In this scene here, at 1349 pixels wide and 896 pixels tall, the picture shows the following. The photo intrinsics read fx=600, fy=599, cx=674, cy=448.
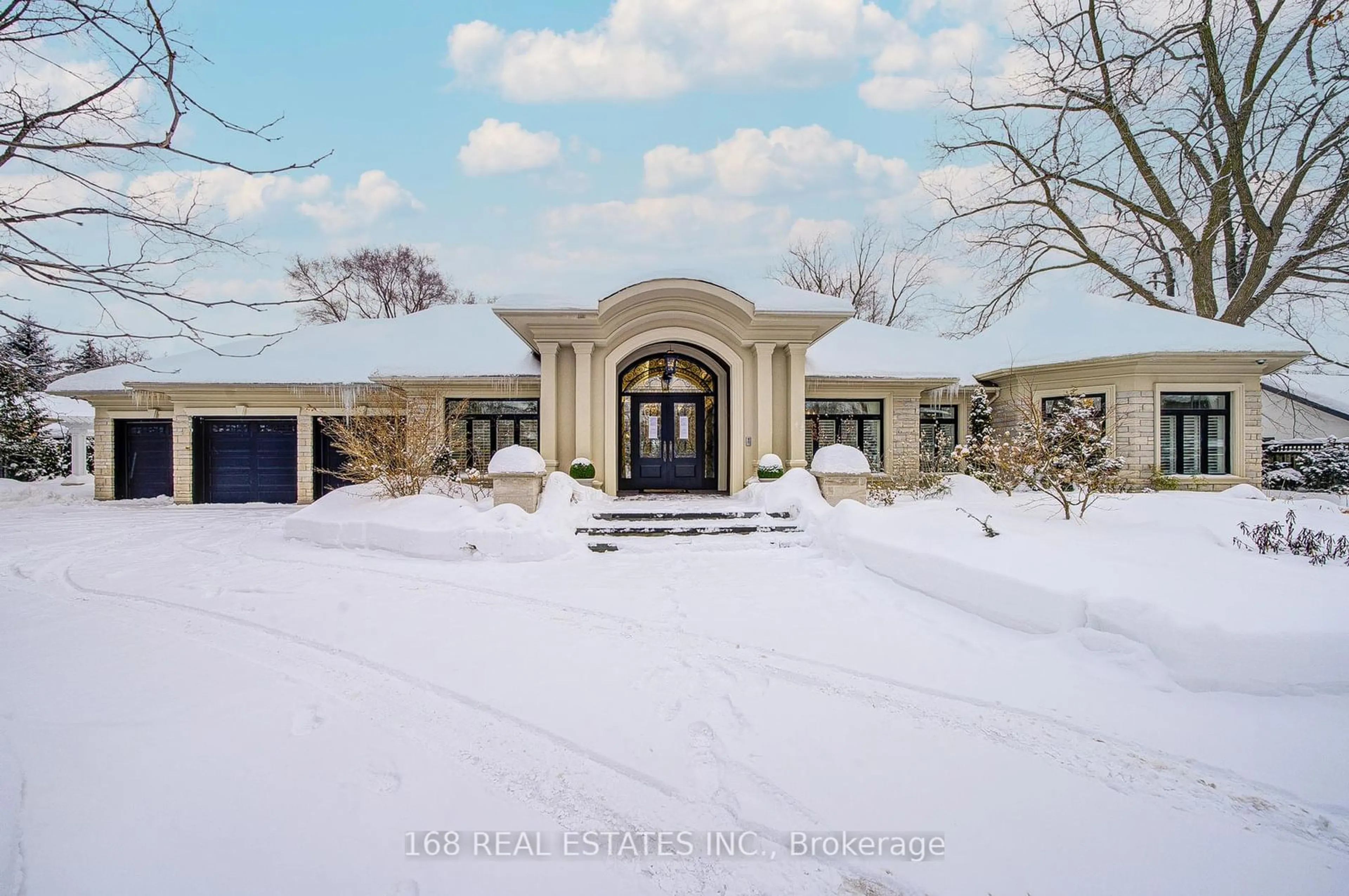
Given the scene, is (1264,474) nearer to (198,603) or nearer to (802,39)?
(802,39)

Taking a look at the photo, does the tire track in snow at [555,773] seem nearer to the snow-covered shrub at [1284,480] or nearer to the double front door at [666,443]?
the double front door at [666,443]

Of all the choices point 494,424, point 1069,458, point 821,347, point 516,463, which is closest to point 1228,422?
point 1069,458

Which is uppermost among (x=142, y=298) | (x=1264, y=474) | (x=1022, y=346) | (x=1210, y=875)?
(x=1022, y=346)

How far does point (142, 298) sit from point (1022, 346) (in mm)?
16594

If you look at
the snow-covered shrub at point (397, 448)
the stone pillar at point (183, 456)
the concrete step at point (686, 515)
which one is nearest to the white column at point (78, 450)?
the stone pillar at point (183, 456)

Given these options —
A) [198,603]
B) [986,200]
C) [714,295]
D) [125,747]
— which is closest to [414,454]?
[198,603]

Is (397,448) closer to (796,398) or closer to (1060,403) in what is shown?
(796,398)

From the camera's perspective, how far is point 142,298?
330 cm

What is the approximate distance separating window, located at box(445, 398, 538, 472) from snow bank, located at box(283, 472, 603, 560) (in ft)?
14.7

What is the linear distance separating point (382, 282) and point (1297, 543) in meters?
31.1

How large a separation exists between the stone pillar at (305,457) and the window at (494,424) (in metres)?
4.11

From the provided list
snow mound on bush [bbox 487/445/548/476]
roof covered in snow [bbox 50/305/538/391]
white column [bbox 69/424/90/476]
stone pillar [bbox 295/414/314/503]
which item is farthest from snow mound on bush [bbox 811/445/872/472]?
white column [bbox 69/424/90/476]

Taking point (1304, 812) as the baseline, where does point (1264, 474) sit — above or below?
above

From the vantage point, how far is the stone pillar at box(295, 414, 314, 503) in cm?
1516
